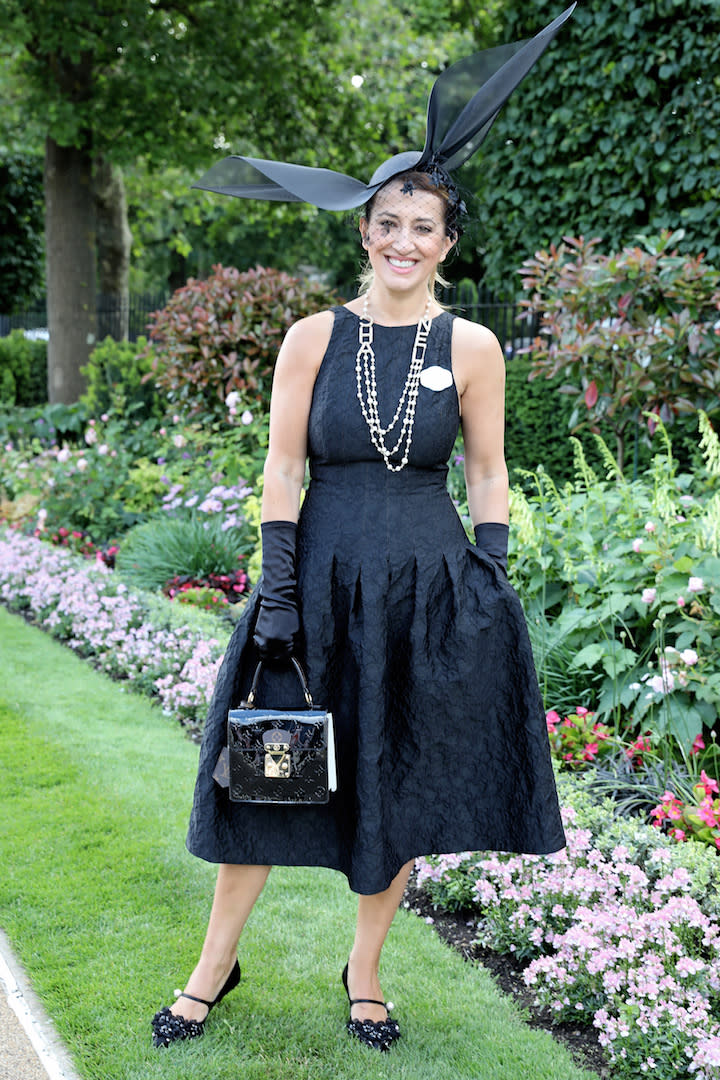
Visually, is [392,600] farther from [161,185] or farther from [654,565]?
[161,185]

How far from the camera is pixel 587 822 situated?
2828mm

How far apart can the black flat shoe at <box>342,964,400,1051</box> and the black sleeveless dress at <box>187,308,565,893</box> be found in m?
0.47

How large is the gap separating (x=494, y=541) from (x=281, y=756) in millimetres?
690

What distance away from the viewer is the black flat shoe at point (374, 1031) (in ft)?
7.59

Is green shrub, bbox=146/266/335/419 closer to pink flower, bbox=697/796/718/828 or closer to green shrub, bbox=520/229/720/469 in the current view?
green shrub, bbox=520/229/720/469

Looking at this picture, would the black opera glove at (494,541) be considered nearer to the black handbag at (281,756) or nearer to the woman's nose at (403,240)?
the black handbag at (281,756)

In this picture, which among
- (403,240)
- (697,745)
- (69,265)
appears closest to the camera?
(403,240)

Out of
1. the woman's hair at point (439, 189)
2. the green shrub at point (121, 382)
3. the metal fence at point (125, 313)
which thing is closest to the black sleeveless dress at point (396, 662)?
the woman's hair at point (439, 189)

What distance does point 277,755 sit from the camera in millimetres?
1976

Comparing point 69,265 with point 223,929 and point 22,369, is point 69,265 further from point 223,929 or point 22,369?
point 223,929

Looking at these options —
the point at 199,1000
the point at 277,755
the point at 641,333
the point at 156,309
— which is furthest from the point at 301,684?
the point at 156,309

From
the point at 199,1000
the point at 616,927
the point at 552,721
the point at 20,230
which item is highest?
the point at 20,230

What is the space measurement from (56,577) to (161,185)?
33.8 ft

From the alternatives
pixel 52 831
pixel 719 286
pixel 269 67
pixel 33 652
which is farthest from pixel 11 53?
pixel 52 831
